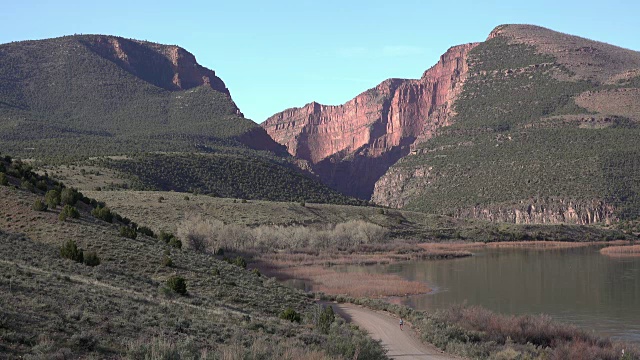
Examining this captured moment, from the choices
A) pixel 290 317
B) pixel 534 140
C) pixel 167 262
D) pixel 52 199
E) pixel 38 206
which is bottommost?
pixel 290 317

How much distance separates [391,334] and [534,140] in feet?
357

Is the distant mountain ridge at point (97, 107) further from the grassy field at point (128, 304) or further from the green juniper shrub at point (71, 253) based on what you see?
the green juniper shrub at point (71, 253)

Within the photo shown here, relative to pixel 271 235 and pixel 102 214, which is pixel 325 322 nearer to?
pixel 102 214

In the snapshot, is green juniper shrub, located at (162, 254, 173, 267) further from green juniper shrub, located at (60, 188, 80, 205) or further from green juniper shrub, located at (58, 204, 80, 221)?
green juniper shrub, located at (60, 188, 80, 205)

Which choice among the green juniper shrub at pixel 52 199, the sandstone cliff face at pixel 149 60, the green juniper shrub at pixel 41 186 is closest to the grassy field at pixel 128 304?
the green juniper shrub at pixel 52 199

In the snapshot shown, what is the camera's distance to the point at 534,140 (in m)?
126

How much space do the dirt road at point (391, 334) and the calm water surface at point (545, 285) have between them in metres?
4.55

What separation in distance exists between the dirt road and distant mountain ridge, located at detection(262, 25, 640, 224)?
8573 centimetres

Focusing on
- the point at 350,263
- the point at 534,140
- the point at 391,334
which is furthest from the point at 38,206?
the point at 534,140

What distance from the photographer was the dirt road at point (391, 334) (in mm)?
21391

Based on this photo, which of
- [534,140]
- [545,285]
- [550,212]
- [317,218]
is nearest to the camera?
[545,285]

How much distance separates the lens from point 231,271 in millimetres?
35438

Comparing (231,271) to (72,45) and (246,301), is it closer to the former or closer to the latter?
(246,301)

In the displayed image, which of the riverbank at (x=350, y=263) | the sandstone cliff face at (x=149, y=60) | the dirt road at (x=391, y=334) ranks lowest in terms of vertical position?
the riverbank at (x=350, y=263)
